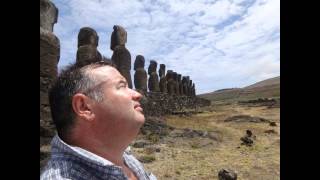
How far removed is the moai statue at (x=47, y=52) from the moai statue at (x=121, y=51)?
974cm

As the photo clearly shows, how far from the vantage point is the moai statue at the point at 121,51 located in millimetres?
15594

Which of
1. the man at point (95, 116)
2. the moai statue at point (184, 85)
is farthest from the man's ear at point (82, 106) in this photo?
the moai statue at point (184, 85)

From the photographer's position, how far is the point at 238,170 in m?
8.72

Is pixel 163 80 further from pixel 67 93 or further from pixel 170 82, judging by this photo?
pixel 67 93

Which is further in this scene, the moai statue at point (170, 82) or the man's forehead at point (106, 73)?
the moai statue at point (170, 82)

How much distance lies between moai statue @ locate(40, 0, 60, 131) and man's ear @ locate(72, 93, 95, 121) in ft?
11.6

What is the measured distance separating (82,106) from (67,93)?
0.10m

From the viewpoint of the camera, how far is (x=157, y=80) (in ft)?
78.7

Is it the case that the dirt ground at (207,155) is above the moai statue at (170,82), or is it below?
below

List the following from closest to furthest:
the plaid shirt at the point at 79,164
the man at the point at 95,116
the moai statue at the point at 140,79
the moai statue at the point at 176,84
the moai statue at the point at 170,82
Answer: the plaid shirt at the point at 79,164, the man at the point at 95,116, the moai statue at the point at 140,79, the moai statue at the point at 170,82, the moai statue at the point at 176,84

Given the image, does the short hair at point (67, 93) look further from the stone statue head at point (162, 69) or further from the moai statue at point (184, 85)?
the moai statue at point (184, 85)
